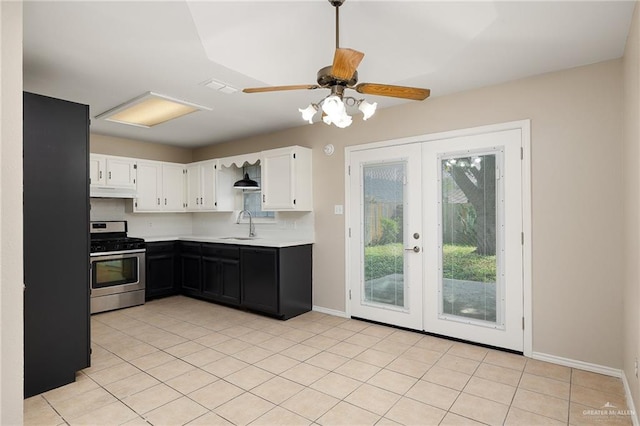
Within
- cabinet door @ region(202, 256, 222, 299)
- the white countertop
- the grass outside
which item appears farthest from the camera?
cabinet door @ region(202, 256, 222, 299)

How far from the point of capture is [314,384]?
2.60 meters

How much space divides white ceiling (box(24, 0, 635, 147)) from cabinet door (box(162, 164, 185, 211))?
2.20 m

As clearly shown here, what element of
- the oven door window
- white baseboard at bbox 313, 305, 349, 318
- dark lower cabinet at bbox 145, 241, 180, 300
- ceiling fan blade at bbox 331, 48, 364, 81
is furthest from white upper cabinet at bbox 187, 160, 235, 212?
ceiling fan blade at bbox 331, 48, 364, 81

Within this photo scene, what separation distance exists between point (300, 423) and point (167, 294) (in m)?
3.83

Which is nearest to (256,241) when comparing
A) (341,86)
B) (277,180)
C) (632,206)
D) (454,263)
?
(277,180)

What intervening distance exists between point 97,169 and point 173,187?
116 cm

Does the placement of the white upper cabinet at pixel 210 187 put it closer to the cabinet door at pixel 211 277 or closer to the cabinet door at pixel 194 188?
the cabinet door at pixel 194 188

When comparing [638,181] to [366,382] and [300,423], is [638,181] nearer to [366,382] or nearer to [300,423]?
[366,382]

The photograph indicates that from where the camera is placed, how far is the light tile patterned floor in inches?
86.2

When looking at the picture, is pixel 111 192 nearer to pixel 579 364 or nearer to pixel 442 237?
pixel 442 237

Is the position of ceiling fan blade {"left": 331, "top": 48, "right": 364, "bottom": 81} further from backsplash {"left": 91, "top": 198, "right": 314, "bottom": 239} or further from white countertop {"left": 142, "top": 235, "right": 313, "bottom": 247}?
backsplash {"left": 91, "top": 198, "right": 314, "bottom": 239}

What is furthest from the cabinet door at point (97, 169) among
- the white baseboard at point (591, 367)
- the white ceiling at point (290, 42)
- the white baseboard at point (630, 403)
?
the white baseboard at point (630, 403)

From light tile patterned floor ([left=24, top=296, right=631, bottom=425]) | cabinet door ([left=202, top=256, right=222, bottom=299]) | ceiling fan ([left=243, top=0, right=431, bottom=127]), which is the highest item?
ceiling fan ([left=243, top=0, right=431, bottom=127])
